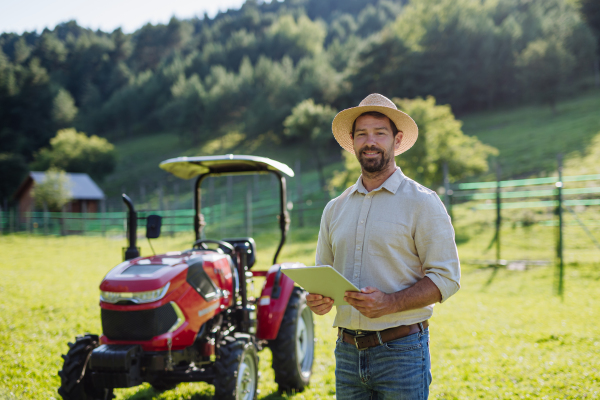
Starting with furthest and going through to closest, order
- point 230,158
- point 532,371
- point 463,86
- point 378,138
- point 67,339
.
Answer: point 463,86
point 67,339
point 532,371
point 230,158
point 378,138

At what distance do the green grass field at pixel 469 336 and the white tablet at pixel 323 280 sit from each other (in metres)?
2.69

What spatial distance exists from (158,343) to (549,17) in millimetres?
52781

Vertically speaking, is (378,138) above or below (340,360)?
above

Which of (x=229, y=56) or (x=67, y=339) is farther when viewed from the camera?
(x=229, y=56)

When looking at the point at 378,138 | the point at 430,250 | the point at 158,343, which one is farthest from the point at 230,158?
the point at 430,250

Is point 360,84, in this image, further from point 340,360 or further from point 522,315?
point 340,360

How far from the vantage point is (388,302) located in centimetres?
200

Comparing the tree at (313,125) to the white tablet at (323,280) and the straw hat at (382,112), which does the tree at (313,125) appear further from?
the white tablet at (323,280)

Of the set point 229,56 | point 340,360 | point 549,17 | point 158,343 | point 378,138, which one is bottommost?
point 158,343

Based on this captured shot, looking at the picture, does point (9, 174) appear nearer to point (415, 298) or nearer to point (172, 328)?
point (172, 328)

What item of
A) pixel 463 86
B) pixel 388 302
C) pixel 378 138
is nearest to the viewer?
pixel 388 302

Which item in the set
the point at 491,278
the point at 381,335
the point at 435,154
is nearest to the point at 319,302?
the point at 381,335

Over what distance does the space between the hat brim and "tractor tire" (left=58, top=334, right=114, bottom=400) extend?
2.47 meters

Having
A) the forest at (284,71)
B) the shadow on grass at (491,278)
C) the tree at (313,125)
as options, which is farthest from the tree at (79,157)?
the shadow on grass at (491,278)
